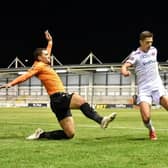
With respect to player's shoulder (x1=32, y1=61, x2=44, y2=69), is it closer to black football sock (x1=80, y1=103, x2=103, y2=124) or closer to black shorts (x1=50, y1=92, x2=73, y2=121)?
black shorts (x1=50, y1=92, x2=73, y2=121)

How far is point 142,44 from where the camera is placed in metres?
10.5

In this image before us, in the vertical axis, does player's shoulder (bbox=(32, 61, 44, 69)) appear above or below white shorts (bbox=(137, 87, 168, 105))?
above

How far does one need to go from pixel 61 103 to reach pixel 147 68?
1.92m

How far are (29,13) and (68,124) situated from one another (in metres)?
66.4

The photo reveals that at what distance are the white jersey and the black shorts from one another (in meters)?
1.53

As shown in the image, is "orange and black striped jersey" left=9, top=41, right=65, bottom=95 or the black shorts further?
"orange and black striped jersey" left=9, top=41, right=65, bottom=95

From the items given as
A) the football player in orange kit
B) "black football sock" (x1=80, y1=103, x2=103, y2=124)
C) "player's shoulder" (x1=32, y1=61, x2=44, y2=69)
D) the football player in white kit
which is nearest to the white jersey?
the football player in white kit

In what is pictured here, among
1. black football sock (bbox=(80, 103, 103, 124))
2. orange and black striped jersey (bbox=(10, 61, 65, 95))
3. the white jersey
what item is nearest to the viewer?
black football sock (bbox=(80, 103, 103, 124))

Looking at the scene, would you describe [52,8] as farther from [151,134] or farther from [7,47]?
[151,134]

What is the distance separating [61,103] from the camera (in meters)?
10.4

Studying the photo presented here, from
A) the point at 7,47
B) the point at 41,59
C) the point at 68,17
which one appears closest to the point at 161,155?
the point at 41,59

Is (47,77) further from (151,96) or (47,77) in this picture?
(151,96)

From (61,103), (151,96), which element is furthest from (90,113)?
(151,96)

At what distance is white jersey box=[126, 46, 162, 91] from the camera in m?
10.5
